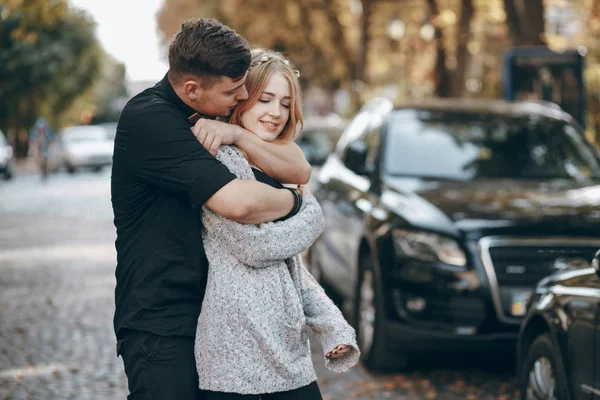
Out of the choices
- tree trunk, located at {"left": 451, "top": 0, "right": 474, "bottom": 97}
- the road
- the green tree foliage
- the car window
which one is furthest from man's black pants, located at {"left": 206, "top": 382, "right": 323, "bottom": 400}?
the green tree foliage

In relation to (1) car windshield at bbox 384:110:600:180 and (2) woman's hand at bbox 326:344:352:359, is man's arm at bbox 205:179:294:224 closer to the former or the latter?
(2) woman's hand at bbox 326:344:352:359

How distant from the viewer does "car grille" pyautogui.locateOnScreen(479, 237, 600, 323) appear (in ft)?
23.5

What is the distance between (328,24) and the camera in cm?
4266

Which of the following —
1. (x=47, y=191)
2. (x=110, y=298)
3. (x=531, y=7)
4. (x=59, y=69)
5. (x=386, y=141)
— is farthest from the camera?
(x=59, y=69)

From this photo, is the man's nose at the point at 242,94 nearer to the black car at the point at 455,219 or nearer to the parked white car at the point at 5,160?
the black car at the point at 455,219

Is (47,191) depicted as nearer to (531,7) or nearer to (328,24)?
(328,24)

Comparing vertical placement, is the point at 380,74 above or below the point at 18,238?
below

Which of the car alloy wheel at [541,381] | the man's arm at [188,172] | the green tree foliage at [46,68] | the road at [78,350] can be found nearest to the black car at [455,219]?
the road at [78,350]

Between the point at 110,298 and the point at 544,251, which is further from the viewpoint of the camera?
the point at 110,298

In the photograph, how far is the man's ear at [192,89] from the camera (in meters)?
3.47

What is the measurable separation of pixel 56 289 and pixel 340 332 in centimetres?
896

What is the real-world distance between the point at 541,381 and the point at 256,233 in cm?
259

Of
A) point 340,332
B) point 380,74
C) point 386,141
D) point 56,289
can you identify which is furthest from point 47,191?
point 380,74

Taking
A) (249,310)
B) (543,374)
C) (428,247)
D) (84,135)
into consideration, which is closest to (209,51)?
(249,310)
